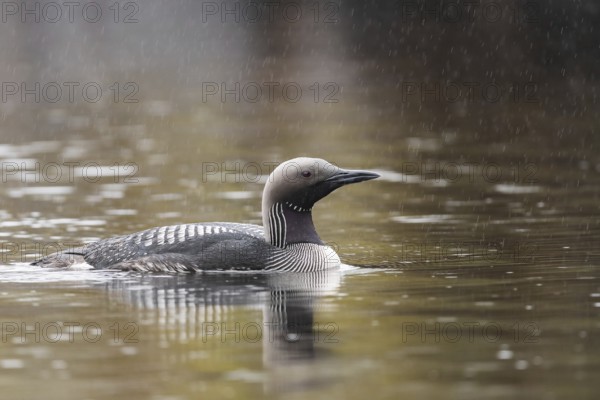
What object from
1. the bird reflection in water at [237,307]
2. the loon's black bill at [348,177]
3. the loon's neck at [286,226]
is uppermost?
the loon's black bill at [348,177]

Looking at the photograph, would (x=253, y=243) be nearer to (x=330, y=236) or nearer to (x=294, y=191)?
(x=294, y=191)

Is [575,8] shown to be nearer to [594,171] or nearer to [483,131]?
→ [483,131]

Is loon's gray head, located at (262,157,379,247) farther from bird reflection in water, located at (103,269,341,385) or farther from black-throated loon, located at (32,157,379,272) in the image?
bird reflection in water, located at (103,269,341,385)

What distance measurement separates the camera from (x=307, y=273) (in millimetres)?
11781

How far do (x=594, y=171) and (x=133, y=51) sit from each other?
22730mm

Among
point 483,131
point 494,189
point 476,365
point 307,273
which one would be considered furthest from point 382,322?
point 483,131

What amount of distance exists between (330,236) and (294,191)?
1861 millimetres

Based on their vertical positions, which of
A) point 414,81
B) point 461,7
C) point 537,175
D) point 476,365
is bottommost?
point 476,365

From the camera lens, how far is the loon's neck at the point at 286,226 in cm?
1198

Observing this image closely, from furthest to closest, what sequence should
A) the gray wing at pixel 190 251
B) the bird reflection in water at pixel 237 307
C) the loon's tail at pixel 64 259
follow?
the loon's tail at pixel 64 259 → the gray wing at pixel 190 251 → the bird reflection in water at pixel 237 307

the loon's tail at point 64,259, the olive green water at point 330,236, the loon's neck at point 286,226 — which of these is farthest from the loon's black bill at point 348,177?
the loon's tail at point 64,259

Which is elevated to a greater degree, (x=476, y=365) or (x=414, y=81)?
(x=414, y=81)

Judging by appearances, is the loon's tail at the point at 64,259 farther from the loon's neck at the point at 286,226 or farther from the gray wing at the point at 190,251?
the loon's neck at the point at 286,226

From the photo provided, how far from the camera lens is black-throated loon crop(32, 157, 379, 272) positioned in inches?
464
